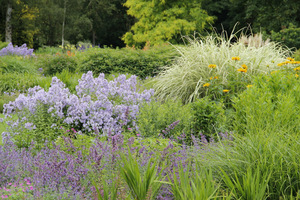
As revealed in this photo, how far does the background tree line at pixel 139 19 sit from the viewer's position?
1936 cm

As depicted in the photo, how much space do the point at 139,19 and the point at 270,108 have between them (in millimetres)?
18797

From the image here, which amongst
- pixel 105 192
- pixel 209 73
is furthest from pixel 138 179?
pixel 209 73

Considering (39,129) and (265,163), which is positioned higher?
(265,163)

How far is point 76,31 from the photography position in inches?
1220

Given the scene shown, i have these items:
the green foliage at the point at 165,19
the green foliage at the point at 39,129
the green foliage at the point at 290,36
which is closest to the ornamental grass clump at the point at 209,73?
the green foliage at the point at 39,129

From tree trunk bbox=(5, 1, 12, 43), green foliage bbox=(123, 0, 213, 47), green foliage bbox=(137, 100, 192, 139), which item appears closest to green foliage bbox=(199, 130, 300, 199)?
green foliage bbox=(137, 100, 192, 139)

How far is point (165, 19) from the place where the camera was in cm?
2027

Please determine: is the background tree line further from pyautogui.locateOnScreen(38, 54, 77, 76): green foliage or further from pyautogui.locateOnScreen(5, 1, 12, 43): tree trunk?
pyautogui.locateOnScreen(38, 54, 77, 76): green foliage

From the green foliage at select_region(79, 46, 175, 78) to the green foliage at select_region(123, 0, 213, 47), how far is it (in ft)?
28.1

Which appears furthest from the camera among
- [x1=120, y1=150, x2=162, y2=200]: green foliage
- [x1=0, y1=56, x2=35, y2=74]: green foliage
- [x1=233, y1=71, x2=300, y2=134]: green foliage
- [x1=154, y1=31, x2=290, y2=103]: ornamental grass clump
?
[x1=0, y1=56, x2=35, y2=74]: green foliage

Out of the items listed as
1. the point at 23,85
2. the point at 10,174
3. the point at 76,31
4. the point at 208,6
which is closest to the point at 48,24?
the point at 76,31

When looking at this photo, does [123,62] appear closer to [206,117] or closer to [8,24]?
[206,117]

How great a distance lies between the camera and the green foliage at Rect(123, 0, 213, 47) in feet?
61.6

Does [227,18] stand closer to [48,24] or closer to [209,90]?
[48,24]
